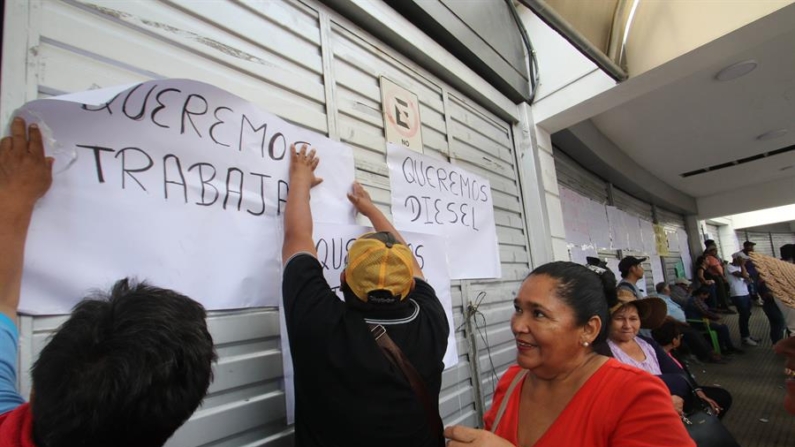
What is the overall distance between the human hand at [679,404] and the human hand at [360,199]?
5.83 feet

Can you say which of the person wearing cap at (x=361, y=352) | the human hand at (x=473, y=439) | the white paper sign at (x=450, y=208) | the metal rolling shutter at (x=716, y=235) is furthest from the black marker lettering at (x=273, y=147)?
the metal rolling shutter at (x=716, y=235)

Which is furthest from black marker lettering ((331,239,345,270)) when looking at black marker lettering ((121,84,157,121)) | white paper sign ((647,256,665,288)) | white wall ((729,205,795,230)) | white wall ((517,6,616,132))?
white wall ((729,205,795,230))

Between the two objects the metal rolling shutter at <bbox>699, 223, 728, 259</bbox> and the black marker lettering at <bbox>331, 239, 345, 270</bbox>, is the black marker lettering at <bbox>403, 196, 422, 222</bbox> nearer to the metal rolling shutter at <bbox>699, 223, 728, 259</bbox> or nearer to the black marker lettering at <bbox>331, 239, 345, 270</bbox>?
the black marker lettering at <bbox>331, 239, 345, 270</bbox>

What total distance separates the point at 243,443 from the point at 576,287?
132 centimetres

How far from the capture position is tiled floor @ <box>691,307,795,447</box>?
3868 mm

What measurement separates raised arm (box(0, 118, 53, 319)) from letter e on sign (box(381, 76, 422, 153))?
5.07ft

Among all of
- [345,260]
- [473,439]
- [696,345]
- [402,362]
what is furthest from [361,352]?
[696,345]

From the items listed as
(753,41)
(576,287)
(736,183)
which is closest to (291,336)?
(576,287)

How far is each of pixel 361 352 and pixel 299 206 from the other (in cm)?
65

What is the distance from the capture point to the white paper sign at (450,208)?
2.30m

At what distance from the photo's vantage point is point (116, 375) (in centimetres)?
68

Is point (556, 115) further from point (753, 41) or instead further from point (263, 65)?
point (263, 65)

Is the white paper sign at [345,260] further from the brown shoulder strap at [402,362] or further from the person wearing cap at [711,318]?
the person wearing cap at [711,318]

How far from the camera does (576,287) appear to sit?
4.50 ft
